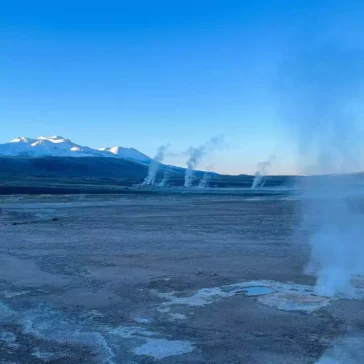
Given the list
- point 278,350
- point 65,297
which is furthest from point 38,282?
point 278,350

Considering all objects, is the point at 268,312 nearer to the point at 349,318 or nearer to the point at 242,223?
the point at 349,318

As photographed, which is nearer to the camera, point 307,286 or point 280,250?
point 307,286

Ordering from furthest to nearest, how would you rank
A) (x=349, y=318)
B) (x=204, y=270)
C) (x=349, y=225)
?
(x=349, y=225) → (x=204, y=270) → (x=349, y=318)

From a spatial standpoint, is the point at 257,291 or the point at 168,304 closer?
the point at 168,304

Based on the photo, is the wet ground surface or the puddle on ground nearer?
the wet ground surface

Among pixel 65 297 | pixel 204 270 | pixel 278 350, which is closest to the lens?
pixel 278 350

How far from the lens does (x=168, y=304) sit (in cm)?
1140

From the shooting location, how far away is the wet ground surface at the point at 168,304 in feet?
27.8

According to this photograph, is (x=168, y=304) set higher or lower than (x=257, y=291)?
lower

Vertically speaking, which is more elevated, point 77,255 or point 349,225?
point 349,225

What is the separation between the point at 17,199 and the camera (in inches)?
2002

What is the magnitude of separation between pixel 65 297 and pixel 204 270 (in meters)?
4.81

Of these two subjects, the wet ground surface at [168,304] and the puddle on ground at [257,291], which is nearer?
the wet ground surface at [168,304]

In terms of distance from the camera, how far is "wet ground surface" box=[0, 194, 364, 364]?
8484mm
